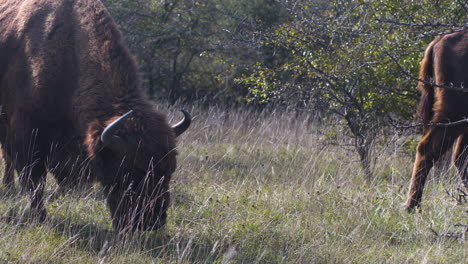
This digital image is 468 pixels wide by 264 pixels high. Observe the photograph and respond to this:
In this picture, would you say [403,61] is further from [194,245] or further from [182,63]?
[182,63]

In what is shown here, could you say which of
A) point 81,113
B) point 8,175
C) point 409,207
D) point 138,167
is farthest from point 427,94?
point 8,175

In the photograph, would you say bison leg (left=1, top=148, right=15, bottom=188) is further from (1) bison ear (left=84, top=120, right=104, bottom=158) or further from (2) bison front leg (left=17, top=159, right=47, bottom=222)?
(1) bison ear (left=84, top=120, right=104, bottom=158)

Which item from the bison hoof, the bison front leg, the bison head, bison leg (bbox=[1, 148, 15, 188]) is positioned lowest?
bison leg (bbox=[1, 148, 15, 188])

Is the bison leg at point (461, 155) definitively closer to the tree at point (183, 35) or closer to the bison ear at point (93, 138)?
the bison ear at point (93, 138)

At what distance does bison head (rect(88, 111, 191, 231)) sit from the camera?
4750mm

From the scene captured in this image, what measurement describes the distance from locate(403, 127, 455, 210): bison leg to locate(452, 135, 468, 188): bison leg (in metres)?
0.52

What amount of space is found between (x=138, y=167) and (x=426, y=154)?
130 inches

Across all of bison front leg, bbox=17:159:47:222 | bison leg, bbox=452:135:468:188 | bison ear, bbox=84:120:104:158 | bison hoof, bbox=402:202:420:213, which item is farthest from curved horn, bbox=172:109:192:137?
bison leg, bbox=452:135:468:188

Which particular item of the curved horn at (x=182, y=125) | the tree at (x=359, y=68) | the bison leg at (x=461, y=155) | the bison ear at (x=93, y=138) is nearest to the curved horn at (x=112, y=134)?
the bison ear at (x=93, y=138)

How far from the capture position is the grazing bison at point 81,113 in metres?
4.81

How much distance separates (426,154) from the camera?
254 inches

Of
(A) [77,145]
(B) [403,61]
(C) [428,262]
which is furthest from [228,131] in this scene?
(C) [428,262]

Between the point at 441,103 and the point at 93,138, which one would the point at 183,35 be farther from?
the point at 93,138

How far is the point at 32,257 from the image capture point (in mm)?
4188
